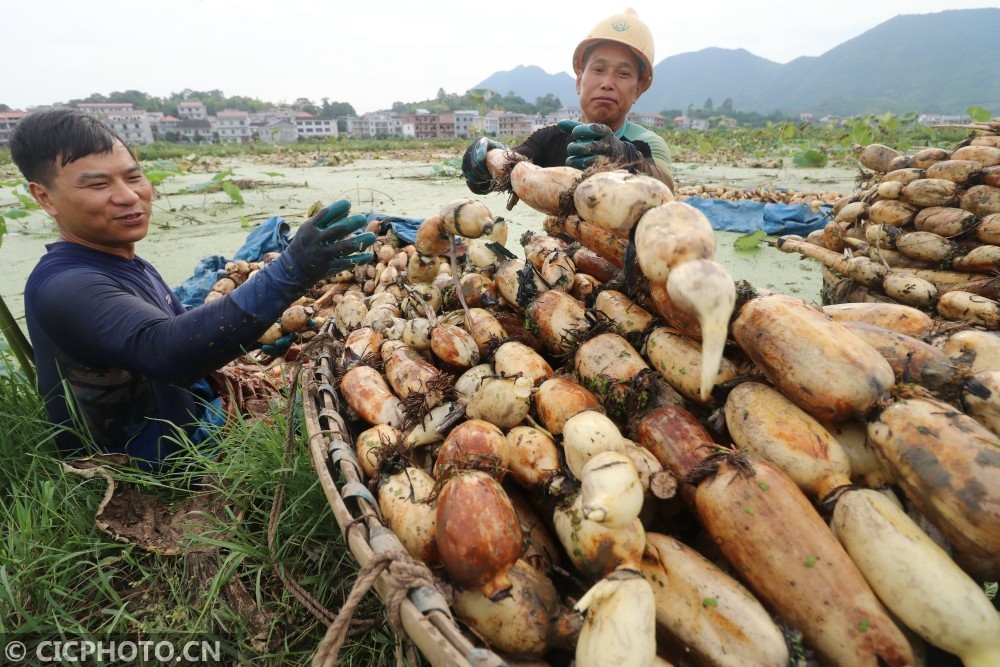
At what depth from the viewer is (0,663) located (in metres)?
1.35

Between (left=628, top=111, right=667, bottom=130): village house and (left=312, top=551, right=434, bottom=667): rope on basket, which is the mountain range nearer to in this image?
(left=628, top=111, right=667, bottom=130): village house

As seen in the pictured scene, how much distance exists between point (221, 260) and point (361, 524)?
412 centimetres

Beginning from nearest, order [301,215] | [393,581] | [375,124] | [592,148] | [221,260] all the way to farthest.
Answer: [393,581]
[592,148]
[221,260]
[301,215]
[375,124]

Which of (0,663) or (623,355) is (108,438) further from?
(623,355)

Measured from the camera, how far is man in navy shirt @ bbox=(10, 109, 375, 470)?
1.67 meters

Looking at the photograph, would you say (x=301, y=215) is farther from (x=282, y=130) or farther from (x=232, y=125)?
(x=232, y=125)

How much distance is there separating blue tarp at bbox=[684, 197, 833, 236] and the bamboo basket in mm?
4906

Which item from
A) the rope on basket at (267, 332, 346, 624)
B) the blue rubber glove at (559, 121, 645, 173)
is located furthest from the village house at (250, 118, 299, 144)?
the rope on basket at (267, 332, 346, 624)

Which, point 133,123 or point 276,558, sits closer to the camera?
point 276,558

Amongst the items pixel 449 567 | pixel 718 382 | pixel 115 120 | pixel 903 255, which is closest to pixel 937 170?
pixel 903 255

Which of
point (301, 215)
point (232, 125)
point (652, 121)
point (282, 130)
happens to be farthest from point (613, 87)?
point (232, 125)

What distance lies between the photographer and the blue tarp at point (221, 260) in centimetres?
404

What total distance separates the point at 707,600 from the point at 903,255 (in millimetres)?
3168

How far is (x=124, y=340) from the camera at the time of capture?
1655 millimetres
